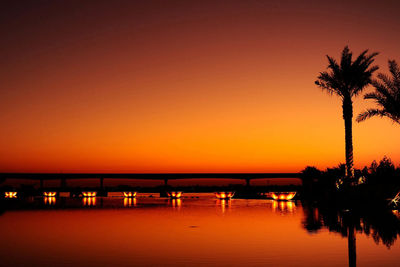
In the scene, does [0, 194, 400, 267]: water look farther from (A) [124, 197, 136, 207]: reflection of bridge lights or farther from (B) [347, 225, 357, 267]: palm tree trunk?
(A) [124, 197, 136, 207]: reflection of bridge lights

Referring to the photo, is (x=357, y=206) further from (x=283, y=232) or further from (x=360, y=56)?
(x=283, y=232)

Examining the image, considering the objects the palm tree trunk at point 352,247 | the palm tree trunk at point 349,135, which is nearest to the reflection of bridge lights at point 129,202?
the palm tree trunk at point 349,135

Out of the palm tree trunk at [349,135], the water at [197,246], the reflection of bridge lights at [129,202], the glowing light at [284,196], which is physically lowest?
the reflection of bridge lights at [129,202]

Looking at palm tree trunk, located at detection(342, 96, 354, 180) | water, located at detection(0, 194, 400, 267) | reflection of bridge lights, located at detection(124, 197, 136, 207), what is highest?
palm tree trunk, located at detection(342, 96, 354, 180)

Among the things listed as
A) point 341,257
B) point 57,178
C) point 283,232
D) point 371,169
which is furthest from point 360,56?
point 57,178

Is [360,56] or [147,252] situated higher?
[360,56]

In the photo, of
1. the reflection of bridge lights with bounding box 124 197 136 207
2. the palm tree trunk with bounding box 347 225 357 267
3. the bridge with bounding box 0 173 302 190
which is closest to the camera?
the palm tree trunk with bounding box 347 225 357 267

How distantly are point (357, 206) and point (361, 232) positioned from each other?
664 inches

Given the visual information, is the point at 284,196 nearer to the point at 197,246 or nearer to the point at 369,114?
the point at 369,114

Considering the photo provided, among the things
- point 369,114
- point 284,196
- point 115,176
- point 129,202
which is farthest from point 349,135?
point 115,176

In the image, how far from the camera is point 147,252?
14258mm

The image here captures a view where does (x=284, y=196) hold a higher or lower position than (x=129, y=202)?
higher

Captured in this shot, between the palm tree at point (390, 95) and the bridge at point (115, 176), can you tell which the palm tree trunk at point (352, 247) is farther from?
the bridge at point (115, 176)

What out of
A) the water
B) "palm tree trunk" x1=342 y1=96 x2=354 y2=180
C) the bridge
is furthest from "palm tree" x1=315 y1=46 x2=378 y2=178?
the bridge
